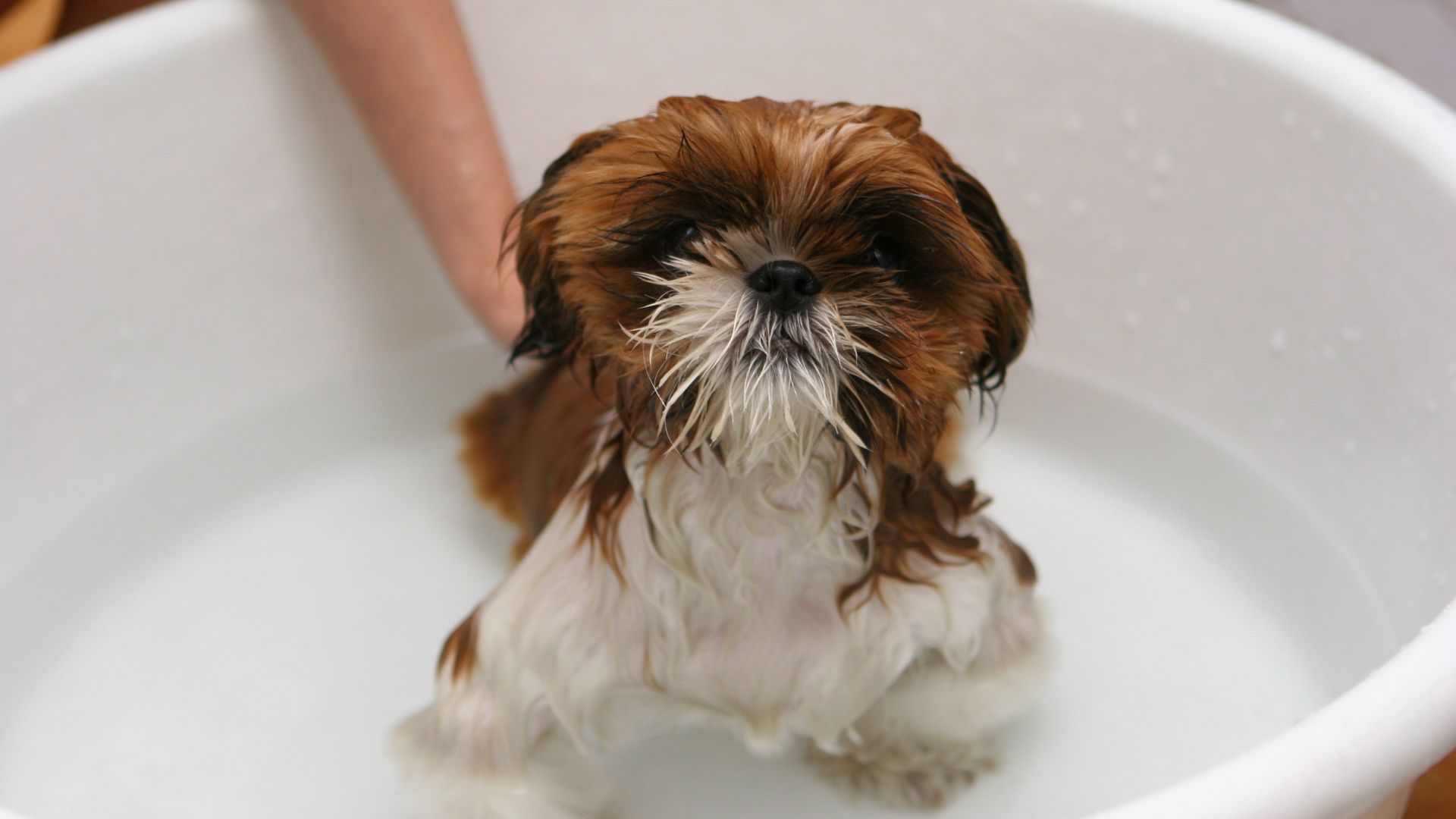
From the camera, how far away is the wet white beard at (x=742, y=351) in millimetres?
1179

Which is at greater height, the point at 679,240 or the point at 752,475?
the point at 679,240

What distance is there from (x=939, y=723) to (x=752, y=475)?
0.60m

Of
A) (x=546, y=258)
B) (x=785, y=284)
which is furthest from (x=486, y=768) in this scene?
(x=785, y=284)

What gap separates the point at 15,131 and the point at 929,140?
1536 mm

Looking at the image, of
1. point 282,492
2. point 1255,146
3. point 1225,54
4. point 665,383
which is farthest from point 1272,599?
point 282,492

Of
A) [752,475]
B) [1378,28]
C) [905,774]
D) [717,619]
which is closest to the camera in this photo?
[752,475]

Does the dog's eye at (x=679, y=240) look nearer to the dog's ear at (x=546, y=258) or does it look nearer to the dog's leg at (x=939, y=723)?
the dog's ear at (x=546, y=258)

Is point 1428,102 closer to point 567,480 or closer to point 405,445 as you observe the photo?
point 567,480

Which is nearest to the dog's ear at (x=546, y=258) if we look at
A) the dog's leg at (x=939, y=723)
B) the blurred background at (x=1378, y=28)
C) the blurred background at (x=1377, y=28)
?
the dog's leg at (x=939, y=723)

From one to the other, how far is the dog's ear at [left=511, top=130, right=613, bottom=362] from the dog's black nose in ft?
0.79

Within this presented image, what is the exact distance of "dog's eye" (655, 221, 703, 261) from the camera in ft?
3.98

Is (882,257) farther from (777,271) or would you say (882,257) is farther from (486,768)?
(486,768)

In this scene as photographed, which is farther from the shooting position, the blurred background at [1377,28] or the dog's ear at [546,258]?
the blurred background at [1377,28]

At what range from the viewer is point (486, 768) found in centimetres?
163
